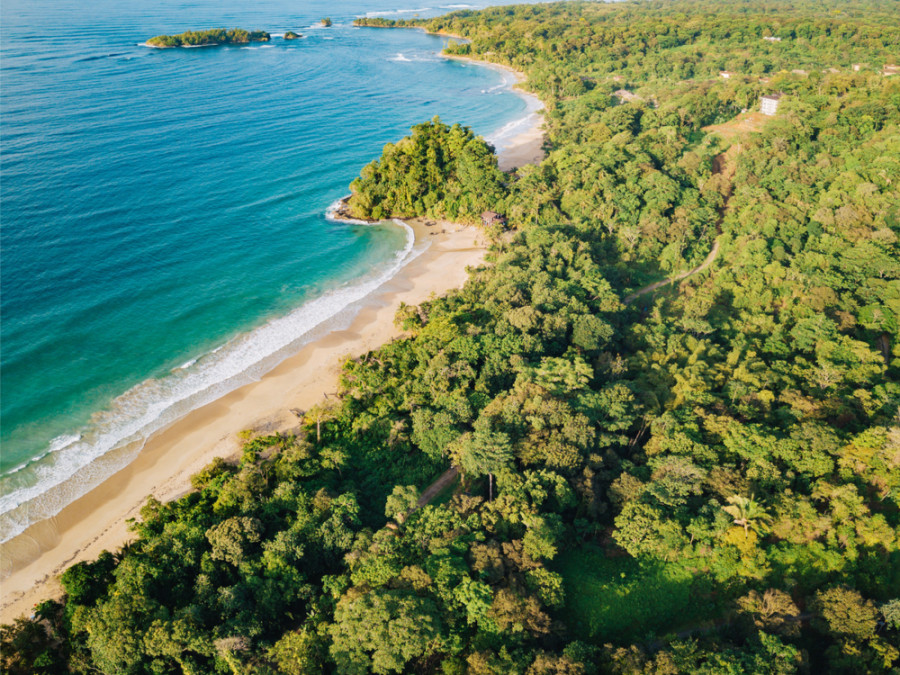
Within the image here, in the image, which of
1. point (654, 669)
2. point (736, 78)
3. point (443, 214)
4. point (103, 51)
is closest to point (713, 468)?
point (654, 669)

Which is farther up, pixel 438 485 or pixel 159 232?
pixel 159 232

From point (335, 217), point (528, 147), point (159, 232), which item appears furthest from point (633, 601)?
point (528, 147)

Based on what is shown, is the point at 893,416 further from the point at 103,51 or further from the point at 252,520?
the point at 103,51

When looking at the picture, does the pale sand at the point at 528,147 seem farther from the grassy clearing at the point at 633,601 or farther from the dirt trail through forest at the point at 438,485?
the grassy clearing at the point at 633,601

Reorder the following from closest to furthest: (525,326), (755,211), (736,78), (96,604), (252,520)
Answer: (96,604), (252,520), (525,326), (755,211), (736,78)

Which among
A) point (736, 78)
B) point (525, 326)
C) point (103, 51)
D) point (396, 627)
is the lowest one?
point (396, 627)

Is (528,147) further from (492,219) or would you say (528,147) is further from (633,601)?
(633,601)
